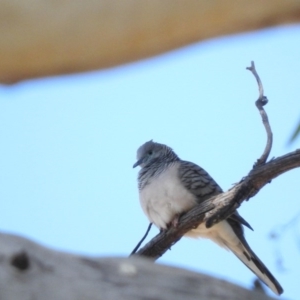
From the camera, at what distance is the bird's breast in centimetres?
423

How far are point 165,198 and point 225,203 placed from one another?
1.23 meters

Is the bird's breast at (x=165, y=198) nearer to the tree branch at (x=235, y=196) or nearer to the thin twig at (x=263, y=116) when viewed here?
the tree branch at (x=235, y=196)

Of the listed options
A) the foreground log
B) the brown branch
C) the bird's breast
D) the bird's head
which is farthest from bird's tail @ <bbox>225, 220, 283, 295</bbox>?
the foreground log

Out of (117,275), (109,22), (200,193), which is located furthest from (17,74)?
(200,193)

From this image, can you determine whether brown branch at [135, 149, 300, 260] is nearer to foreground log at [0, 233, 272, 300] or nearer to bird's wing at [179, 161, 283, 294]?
bird's wing at [179, 161, 283, 294]

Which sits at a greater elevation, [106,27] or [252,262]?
[106,27]

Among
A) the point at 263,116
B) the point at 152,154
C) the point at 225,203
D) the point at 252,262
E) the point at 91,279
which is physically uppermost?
the point at 263,116

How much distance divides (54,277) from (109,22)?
0.65 meters

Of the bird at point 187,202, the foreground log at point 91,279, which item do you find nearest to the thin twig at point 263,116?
the bird at point 187,202

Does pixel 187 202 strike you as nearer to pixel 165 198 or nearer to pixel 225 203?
pixel 165 198

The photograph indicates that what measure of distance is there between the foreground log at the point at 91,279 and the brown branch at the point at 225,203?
4.63 feet

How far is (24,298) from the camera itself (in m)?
1.40

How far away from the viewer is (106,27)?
4.40 feet

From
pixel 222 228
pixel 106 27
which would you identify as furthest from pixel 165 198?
pixel 106 27
